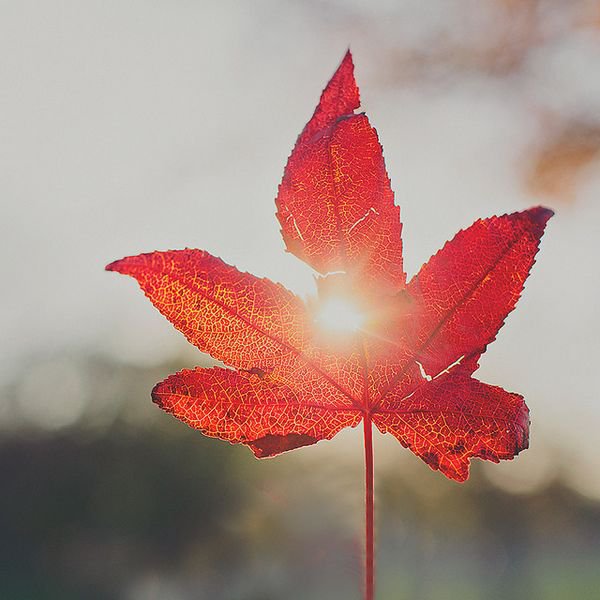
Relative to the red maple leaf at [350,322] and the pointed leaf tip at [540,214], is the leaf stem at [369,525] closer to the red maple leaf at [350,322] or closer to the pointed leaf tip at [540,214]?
the red maple leaf at [350,322]

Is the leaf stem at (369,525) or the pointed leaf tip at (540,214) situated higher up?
the pointed leaf tip at (540,214)

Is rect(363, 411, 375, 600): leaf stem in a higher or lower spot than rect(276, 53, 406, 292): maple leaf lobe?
lower

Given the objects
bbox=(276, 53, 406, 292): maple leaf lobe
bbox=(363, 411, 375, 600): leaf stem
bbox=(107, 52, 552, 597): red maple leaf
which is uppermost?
bbox=(276, 53, 406, 292): maple leaf lobe

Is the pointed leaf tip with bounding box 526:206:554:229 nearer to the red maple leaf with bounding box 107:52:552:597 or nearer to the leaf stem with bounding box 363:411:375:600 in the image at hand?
the red maple leaf with bounding box 107:52:552:597

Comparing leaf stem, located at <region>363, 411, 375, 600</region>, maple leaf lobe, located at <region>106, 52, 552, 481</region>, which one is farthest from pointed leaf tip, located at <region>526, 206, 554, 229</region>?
leaf stem, located at <region>363, 411, 375, 600</region>

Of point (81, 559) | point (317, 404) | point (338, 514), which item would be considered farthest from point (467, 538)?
point (317, 404)

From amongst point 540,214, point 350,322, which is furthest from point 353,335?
point 540,214

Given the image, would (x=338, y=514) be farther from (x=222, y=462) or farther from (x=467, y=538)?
(x=467, y=538)

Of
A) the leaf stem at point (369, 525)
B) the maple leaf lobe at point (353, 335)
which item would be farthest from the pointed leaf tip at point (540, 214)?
the leaf stem at point (369, 525)
